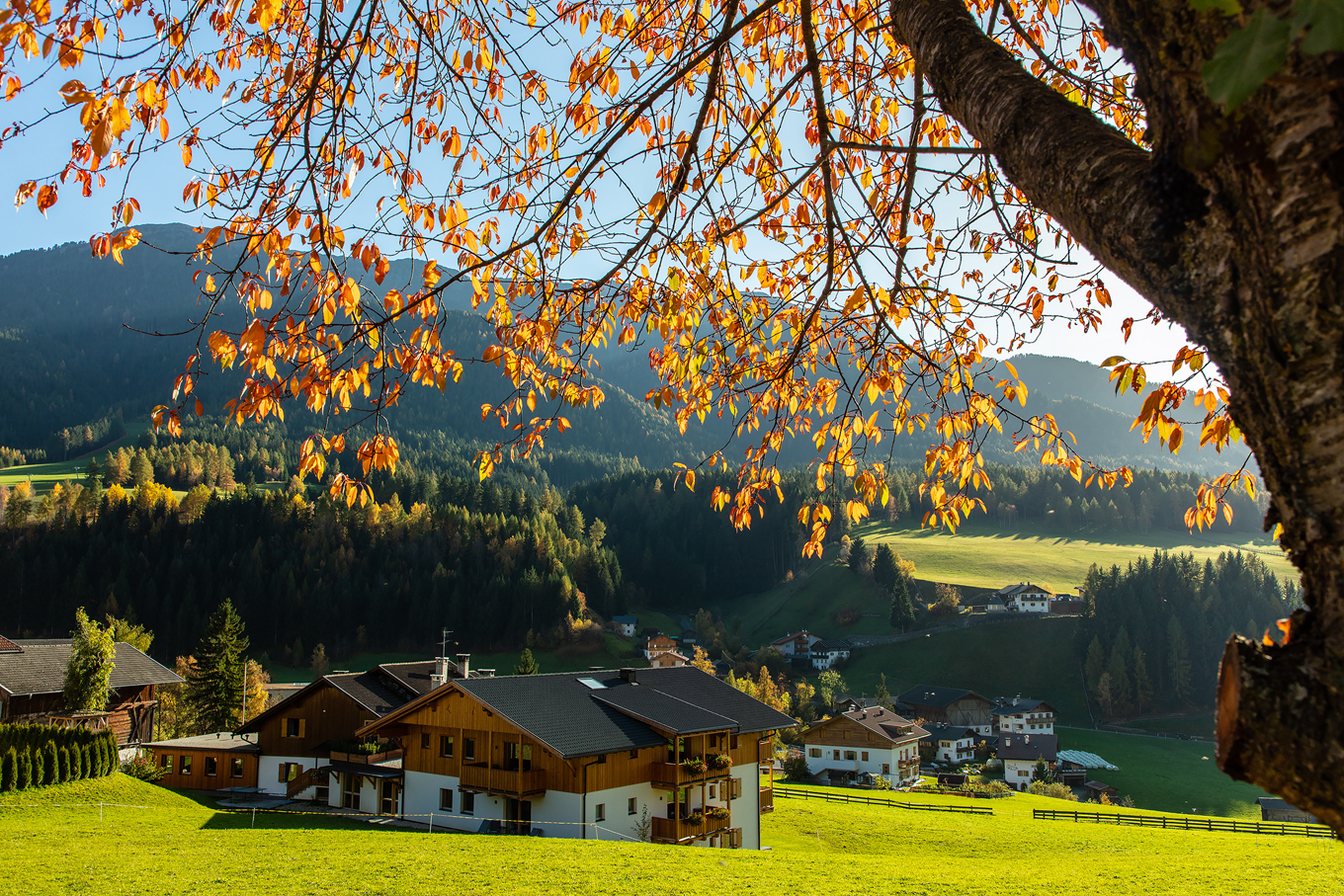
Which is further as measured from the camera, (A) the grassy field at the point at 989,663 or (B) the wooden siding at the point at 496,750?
(A) the grassy field at the point at 989,663

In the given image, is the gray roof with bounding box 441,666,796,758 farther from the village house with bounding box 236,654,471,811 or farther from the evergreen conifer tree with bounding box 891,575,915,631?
the evergreen conifer tree with bounding box 891,575,915,631

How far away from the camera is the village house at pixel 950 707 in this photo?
227ft

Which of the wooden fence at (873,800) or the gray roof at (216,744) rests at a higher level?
the gray roof at (216,744)

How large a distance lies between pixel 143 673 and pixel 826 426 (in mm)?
40379

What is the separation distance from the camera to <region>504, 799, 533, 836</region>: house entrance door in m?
21.1

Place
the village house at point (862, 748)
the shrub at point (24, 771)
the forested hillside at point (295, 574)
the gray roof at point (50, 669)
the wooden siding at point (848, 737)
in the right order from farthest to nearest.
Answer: the forested hillside at point (295, 574) → the wooden siding at point (848, 737) → the village house at point (862, 748) → the gray roof at point (50, 669) → the shrub at point (24, 771)

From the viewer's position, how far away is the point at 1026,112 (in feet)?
7.09


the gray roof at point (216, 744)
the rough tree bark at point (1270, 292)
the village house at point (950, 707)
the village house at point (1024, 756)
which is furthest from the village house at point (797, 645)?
the rough tree bark at point (1270, 292)

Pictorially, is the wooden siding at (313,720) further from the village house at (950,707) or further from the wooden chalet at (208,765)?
the village house at (950,707)

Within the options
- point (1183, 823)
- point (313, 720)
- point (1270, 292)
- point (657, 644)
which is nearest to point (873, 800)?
point (1183, 823)

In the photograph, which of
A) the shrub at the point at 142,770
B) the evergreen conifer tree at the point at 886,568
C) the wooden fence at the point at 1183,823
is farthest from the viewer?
the evergreen conifer tree at the point at 886,568

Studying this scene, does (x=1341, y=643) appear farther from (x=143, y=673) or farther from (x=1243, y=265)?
(x=143, y=673)

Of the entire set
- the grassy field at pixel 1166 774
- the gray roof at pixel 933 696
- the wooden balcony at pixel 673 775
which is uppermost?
the wooden balcony at pixel 673 775

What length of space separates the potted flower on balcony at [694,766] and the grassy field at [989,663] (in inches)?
2369
